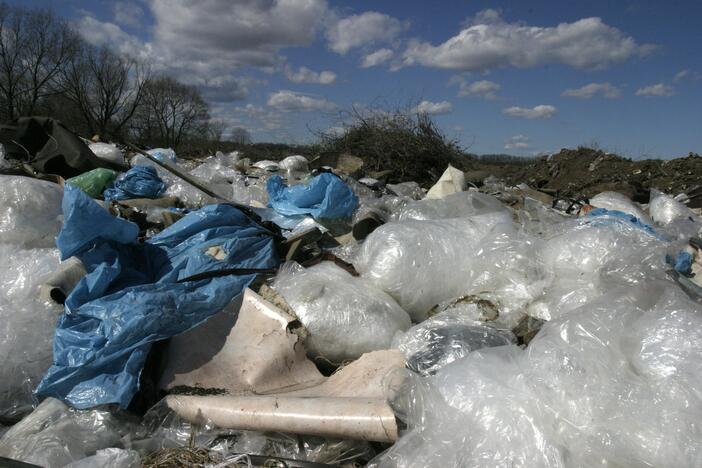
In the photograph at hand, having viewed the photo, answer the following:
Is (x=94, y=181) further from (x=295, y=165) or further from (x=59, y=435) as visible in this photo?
(x=59, y=435)

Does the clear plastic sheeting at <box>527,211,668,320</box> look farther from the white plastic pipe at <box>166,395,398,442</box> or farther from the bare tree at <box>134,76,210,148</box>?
the bare tree at <box>134,76,210,148</box>

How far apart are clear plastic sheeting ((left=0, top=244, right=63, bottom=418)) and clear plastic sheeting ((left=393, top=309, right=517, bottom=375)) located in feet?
4.98

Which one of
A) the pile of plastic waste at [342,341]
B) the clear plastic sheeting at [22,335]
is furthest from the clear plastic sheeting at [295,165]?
the clear plastic sheeting at [22,335]

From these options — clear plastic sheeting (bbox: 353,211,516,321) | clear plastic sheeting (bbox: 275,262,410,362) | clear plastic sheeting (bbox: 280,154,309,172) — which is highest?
clear plastic sheeting (bbox: 280,154,309,172)

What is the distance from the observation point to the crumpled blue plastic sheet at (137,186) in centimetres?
436

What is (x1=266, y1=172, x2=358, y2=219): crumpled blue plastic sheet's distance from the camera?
13.2 feet

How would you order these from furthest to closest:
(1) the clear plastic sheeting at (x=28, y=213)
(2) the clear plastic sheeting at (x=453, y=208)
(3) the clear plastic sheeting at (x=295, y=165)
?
(3) the clear plastic sheeting at (x=295, y=165) < (2) the clear plastic sheeting at (x=453, y=208) < (1) the clear plastic sheeting at (x=28, y=213)

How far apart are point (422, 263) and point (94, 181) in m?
3.16

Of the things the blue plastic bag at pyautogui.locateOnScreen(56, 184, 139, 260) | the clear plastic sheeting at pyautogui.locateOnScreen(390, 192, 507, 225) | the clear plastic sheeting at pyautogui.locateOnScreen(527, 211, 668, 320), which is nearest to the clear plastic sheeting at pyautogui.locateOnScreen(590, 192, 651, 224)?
the clear plastic sheeting at pyautogui.locateOnScreen(390, 192, 507, 225)

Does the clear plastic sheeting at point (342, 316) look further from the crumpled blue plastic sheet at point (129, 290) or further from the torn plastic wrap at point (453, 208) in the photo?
the torn plastic wrap at point (453, 208)

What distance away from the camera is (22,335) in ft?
7.19

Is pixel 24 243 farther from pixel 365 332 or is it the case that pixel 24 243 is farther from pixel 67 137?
pixel 67 137

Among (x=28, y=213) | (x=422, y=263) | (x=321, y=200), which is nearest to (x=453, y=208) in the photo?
(x=321, y=200)

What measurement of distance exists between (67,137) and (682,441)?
526 centimetres
